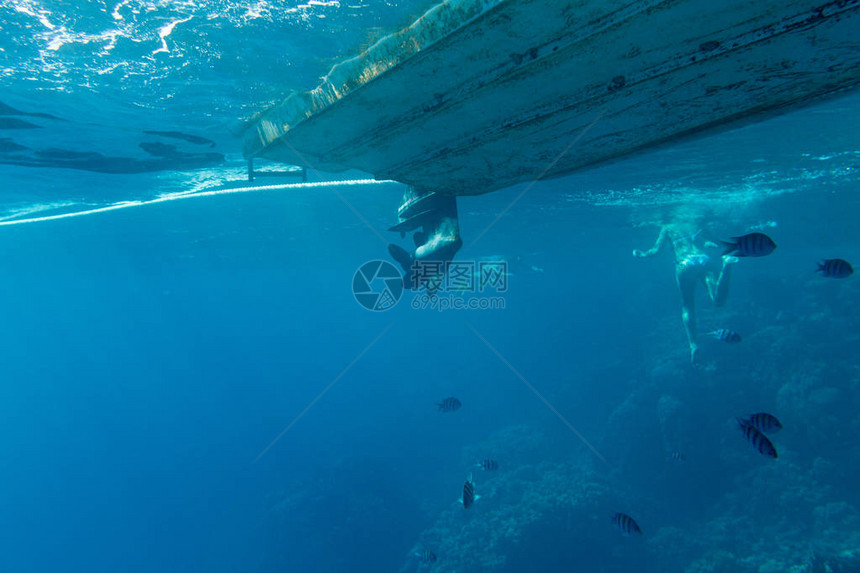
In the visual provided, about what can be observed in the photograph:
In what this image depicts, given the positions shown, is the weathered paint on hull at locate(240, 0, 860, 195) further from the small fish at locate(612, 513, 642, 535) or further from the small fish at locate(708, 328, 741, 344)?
the small fish at locate(612, 513, 642, 535)

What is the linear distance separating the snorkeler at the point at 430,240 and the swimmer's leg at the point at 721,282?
50.7 ft

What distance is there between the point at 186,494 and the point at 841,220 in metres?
54.9

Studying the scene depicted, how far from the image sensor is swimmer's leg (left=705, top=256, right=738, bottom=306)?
16897 millimetres

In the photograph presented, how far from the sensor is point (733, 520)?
47.5ft

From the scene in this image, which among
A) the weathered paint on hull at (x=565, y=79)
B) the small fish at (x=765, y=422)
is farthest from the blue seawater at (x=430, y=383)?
the small fish at (x=765, y=422)

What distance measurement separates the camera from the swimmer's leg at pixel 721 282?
55.4ft

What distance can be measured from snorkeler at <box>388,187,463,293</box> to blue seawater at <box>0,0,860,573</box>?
2683mm

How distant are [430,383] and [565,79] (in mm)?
44395

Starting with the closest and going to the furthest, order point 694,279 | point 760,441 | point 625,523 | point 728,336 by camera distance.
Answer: point 760,441 < point 625,523 < point 728,336 < point 694,279
